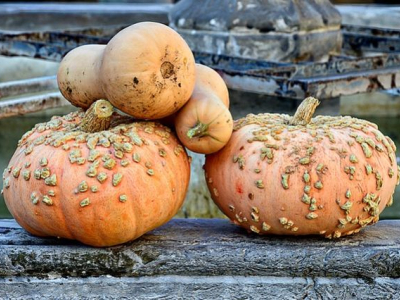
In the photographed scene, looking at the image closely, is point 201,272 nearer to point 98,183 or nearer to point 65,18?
point 98,183

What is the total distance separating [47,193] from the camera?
1885mm

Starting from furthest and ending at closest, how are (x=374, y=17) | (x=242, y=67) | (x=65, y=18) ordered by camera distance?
(x=65, y=18)
(x=374, y=17)
(x=242, y=67)

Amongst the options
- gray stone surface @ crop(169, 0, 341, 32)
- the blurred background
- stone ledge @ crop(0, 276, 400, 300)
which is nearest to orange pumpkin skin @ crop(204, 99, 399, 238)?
Answer: stone ledge @ crop(0, 276, 400, 300)

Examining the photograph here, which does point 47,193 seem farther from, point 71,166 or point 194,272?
point 194,272

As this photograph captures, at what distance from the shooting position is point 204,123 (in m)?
1.94

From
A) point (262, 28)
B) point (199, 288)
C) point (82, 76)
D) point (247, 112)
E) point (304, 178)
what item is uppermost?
point (262, 28)

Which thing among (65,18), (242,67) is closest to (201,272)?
(242,67)

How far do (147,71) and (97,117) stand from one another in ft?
0.63

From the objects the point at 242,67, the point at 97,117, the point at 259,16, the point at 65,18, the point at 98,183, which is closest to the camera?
the point at 98,183

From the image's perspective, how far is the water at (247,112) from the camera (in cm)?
398

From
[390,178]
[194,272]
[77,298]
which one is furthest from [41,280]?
[390,178]

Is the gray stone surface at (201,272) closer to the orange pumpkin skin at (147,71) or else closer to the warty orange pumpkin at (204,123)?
the warty orange pumpkin at (204,123)

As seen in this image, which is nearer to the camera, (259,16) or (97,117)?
(97,117)

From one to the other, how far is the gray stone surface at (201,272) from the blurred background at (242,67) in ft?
3.04
